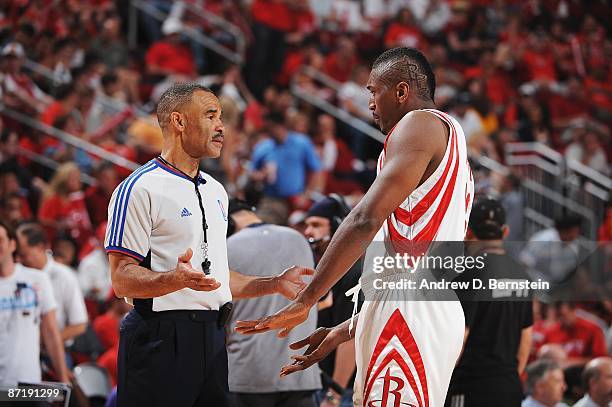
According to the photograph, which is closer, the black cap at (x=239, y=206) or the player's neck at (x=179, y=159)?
the player's neck at (x=179, y=159)

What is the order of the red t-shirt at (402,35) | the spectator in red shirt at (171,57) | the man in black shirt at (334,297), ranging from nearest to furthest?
the man in black shirt at (334,297) < the spectator in red shirt at (171,57) < the red t-shirt at (402,35)

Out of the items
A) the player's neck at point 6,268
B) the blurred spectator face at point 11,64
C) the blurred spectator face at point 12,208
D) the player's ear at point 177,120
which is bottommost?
the player's neck at point 6,268

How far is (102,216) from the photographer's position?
11852 mm

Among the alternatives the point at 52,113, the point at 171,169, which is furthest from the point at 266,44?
the point at 171,169

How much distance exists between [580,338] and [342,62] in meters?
8.01

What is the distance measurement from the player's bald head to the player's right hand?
1.09 metres

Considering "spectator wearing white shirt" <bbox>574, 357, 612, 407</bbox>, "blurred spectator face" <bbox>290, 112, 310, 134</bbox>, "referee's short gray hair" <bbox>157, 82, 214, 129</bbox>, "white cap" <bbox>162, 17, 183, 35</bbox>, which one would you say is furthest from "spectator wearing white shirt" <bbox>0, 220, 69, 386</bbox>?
"white cap" <bbox>162, 17, 183, 35</bbox>

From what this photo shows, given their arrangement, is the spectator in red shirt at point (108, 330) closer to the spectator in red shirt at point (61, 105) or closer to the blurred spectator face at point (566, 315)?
the blurred spectator face at point (566, 315)

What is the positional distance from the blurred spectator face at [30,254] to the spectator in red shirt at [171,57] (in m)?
7.80

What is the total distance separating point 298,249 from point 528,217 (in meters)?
8.15

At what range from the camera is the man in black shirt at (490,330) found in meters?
6.00

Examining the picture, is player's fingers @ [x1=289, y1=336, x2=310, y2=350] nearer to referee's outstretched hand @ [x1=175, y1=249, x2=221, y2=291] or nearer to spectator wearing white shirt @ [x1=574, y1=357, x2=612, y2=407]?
referee's outstretched hand @ [x1=175, y1=249, x2=221, y2=291]

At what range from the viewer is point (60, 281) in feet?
27.0

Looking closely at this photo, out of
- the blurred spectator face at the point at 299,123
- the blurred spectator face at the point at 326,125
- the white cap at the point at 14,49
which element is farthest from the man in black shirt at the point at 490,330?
the white cap at the point at 14,49
